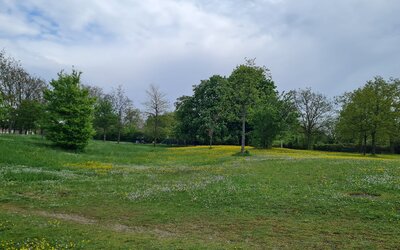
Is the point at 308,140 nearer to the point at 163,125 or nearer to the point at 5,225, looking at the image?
the point at 163,125

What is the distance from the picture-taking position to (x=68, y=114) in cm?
4450

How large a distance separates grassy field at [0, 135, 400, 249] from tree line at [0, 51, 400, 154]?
935 inches

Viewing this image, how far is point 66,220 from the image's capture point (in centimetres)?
1202

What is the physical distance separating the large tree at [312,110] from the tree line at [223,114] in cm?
24

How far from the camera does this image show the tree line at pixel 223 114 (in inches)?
1785

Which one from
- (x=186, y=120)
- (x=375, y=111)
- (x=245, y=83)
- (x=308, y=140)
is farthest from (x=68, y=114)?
(x=308, y=140)

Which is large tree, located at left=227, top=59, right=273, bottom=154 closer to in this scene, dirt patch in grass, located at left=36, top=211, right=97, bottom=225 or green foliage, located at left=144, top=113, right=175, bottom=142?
dirt patch in grass, located at left=36, top=211, right=97, bottom=225

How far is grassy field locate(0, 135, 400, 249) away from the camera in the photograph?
9.44 m

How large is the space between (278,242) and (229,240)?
4.56 feet

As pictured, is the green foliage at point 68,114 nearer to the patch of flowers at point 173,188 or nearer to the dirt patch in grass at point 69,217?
the patch of flowers at point 173,188

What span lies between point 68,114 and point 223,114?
89.8 ft

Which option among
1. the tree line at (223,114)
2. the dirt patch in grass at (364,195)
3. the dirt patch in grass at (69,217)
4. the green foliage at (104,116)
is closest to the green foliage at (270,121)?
the tree line at (223,114)

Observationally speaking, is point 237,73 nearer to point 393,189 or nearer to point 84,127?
point 84,127

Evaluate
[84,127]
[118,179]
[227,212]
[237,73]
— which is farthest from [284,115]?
[227,212]
